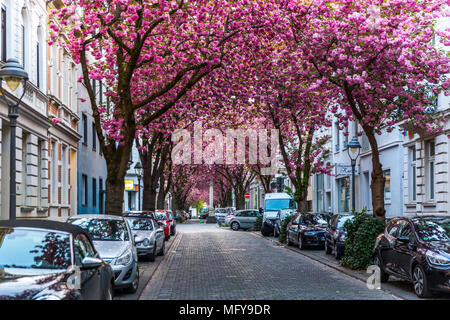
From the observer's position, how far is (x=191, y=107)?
24.9m

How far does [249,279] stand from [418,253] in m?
4.41

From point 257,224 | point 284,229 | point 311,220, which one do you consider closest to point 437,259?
point 311,220

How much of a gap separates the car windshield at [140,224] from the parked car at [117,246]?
21.7 feet

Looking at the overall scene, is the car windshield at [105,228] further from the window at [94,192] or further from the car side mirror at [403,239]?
the window at [94,192]

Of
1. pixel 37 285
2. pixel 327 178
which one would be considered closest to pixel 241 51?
pixel 37 285

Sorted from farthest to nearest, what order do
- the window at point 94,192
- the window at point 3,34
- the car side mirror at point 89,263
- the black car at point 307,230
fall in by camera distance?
1. the window at point 94,192
2. the black car at point 307,230
3. the window at point 3,34
4. the car side mirror at point 89,263

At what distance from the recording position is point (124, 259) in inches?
475

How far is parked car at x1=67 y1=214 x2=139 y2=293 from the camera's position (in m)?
11.9

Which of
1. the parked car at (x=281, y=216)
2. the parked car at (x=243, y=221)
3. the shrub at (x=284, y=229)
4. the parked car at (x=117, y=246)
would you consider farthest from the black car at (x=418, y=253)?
the parked car at (x=243, y=221)

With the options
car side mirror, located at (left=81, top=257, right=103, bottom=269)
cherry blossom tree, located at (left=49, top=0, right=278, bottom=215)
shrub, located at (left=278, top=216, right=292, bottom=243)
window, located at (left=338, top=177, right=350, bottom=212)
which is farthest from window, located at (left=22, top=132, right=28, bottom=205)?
window, located at (left=338, top=177, right=350, bottom=212)

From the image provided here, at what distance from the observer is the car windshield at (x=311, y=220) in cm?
2553

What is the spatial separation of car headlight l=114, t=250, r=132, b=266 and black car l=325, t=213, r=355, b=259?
9.21m

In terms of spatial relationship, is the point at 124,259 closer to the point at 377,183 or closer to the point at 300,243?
the point at 377,183
